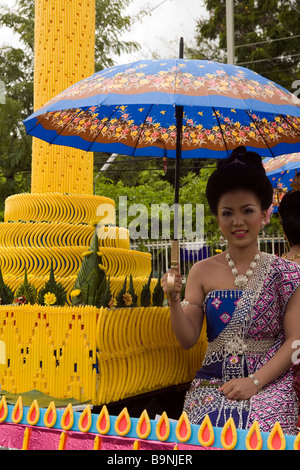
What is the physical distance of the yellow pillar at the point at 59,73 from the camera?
18.8ft

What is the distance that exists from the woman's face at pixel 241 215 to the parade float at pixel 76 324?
899 millimetres

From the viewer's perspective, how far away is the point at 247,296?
3.15m

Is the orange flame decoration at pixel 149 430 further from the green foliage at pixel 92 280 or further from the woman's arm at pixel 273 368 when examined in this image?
the green foliage at pixel 92 280

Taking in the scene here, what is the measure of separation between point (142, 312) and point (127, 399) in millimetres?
558

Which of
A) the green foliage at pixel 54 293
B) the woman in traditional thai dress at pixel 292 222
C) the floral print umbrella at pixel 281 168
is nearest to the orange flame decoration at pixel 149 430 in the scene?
the green foliage at pixel 54 293

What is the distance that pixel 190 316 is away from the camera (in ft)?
10.8

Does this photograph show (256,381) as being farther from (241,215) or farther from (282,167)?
(282,167)

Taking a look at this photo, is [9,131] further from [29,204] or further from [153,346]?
[153,346]

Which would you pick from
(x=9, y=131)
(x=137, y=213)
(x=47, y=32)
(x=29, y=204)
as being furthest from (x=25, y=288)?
(x=137, y=213)

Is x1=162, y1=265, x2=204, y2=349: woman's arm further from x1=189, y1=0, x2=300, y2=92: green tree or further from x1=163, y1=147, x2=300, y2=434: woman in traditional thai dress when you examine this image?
x1=189, y1=0, x2=300, y2=92: green tree

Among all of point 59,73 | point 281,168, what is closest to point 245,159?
point 281,168

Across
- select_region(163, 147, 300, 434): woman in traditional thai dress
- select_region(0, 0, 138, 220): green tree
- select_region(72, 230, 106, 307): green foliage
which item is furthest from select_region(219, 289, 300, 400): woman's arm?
select_region(0, 0, 138, 220): green tree

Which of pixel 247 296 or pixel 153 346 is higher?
pixel 247 296
